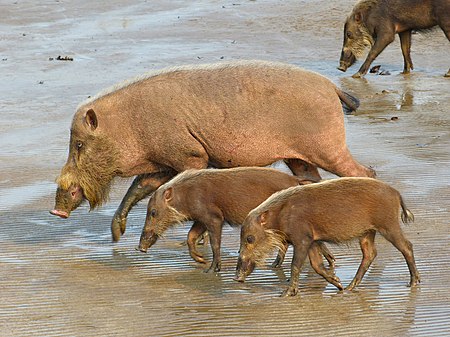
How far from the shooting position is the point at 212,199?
8.19 meters

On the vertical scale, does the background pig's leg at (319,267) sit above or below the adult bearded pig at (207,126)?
below

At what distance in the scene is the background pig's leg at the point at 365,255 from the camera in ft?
25.1

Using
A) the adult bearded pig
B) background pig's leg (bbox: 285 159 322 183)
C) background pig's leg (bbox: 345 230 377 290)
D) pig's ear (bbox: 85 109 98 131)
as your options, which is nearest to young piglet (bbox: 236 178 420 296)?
background pig's leg (bbox: 345 230 377 290)

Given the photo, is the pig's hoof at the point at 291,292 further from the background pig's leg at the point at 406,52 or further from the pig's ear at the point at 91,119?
the background pig's leg at the point at 406,52

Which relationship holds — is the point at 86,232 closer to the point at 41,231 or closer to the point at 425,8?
the point at 41,231

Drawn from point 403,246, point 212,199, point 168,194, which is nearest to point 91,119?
point 168,194

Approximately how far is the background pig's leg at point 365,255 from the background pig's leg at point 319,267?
0.09 meters

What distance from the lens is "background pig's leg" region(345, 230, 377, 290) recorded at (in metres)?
7.65

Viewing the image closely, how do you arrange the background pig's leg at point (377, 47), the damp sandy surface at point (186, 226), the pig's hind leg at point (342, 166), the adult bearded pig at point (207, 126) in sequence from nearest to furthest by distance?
the damp sandy surface at point (186, 226) < the adult bearded pig at point (207, 126) < the pig's hind leg at point (342, 166) < the background pig's leg at point (377, 47)

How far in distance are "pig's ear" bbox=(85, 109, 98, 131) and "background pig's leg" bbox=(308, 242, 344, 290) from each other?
7.20 feet

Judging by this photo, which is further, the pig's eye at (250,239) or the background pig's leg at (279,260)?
the background pig's leg at (279,260)

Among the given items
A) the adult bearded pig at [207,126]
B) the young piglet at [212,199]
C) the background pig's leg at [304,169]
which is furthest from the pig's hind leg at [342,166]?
the young piglet at [212,199]

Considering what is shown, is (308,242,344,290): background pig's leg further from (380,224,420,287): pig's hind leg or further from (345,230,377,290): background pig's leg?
(380,224,420,287): pig's hind leg

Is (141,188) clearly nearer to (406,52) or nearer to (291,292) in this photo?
(291,292)
